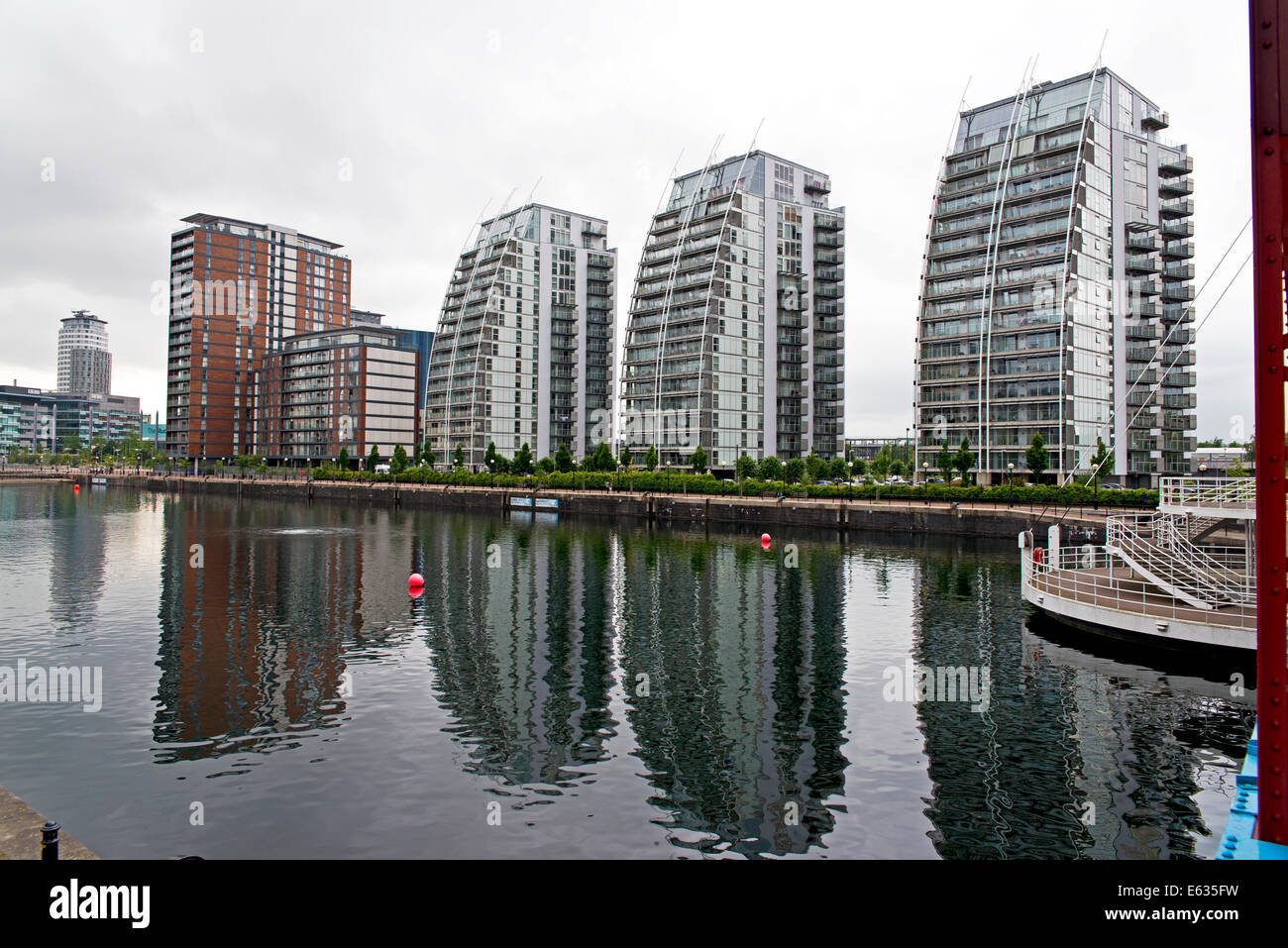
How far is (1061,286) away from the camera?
382 feet

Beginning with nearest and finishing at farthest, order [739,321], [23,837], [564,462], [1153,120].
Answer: [23,837], [1153,120], [564,462], [739,321]

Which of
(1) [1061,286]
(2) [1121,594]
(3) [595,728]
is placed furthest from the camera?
(1) [1061,286]

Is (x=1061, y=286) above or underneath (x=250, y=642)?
above

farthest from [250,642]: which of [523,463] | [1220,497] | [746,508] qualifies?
[523,463]

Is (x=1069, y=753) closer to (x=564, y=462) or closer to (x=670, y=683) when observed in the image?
(x=670, y=683)

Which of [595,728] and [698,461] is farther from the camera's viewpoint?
[698,461]

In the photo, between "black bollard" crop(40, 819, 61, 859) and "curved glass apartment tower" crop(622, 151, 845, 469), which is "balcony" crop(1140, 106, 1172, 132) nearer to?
"curved glass apartment tower" crop(622, 151, 845, 469)

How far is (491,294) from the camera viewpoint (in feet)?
607

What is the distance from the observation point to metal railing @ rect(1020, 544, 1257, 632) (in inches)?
1235

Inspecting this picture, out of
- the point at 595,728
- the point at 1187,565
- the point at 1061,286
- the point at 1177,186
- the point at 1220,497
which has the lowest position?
the point at 595,728

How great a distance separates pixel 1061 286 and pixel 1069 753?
111 meters

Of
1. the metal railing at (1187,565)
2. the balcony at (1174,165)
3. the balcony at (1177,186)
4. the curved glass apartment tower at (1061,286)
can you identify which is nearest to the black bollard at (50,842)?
the metal railing at (1187,565)
